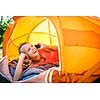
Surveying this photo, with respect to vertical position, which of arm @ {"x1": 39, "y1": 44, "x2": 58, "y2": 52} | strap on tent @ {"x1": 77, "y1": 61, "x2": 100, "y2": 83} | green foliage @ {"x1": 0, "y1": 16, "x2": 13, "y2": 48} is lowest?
strap on tent @ {"x1": 77, "y1": 61, "x2": 100, "y2": 83}

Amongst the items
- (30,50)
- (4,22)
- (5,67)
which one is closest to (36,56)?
(30,50)

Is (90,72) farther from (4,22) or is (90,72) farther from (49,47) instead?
(4,22)

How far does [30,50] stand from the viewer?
1.59 metres

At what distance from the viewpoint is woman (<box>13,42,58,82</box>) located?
5.18ft

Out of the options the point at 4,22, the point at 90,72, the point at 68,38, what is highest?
the point at 4,22

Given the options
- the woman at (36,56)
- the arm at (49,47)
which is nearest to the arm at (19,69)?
the woman at (36,56)

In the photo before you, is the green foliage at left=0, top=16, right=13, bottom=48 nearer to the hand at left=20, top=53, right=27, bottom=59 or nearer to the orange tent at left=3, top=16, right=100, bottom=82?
the orange tent at left=3, top=16, right=100, bottom=82

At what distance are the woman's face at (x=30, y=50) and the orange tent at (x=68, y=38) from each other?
38mm

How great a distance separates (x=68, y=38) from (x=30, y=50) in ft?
0.98

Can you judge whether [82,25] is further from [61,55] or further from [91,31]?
[61,55]

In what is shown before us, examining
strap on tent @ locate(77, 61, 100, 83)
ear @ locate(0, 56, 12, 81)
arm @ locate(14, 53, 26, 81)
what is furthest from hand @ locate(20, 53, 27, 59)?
strap on tent @ locate(77, 61, 100, 83)

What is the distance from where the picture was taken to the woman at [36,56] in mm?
1579
